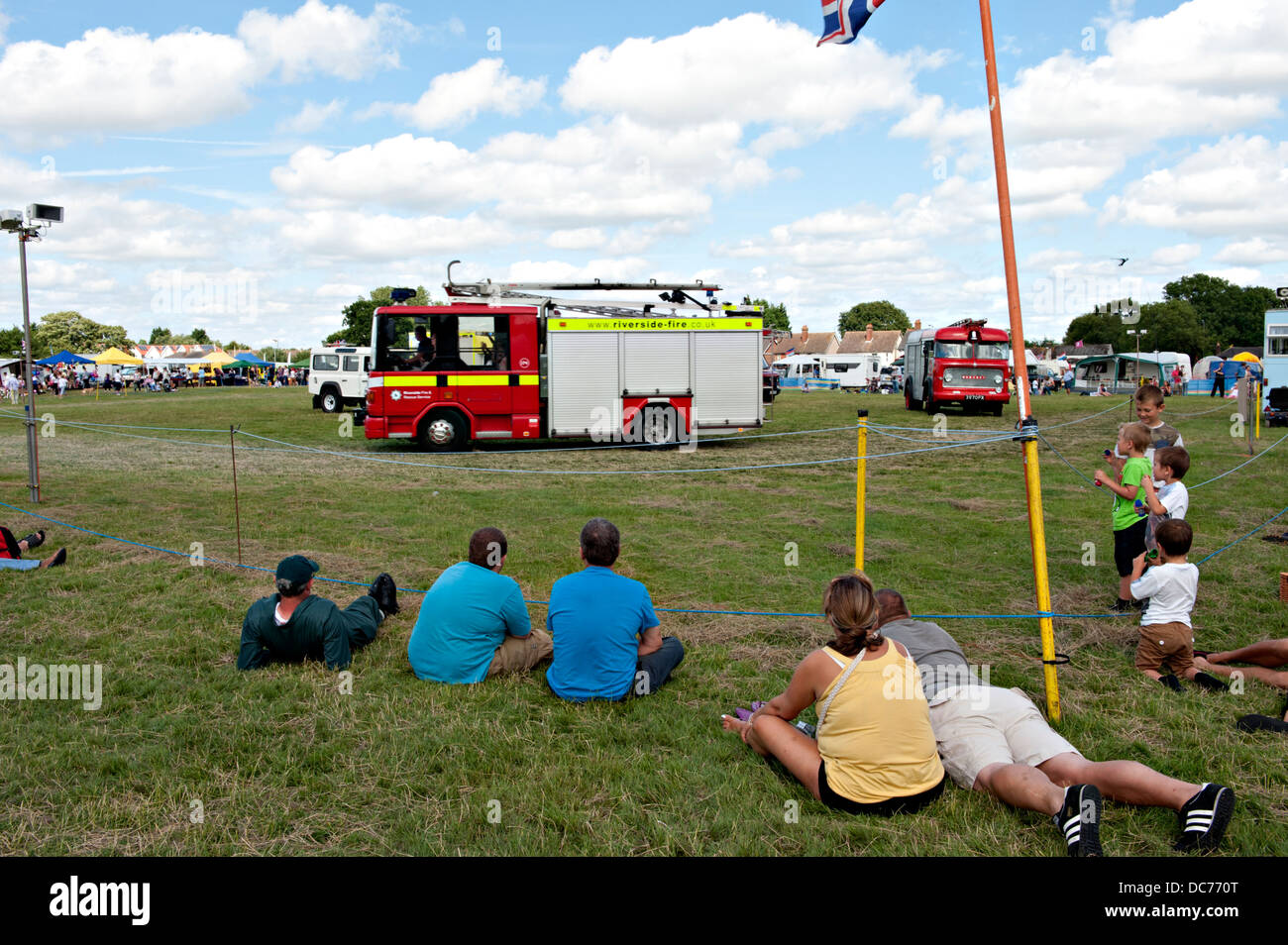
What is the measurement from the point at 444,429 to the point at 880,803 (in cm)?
1447

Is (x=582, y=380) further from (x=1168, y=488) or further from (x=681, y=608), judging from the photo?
(x=1168, y=488)

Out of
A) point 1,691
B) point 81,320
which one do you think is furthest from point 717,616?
point 81,320

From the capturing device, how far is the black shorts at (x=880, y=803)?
135 inches

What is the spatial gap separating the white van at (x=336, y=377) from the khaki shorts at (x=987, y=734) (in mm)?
27584

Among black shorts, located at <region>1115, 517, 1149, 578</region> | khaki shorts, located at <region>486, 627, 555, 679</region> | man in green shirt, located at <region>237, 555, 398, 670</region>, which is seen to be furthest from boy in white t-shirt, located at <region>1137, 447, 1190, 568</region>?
man in green shirt, located at <region>237, 555, 398, 670</region>

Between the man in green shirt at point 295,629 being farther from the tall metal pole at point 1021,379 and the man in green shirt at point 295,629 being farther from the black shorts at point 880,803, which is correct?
the tall metal pole at point 1021,379

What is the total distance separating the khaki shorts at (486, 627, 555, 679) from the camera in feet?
16.4

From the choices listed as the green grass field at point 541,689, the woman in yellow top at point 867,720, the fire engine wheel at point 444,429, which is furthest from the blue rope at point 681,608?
the fire engine wheel at point 444,429

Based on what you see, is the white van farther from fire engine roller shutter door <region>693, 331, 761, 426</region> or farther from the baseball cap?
the baseball cap

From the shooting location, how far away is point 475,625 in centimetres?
492

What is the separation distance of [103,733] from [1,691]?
Answer: 98cm

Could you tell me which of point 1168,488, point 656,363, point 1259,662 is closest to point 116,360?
point 656,363
